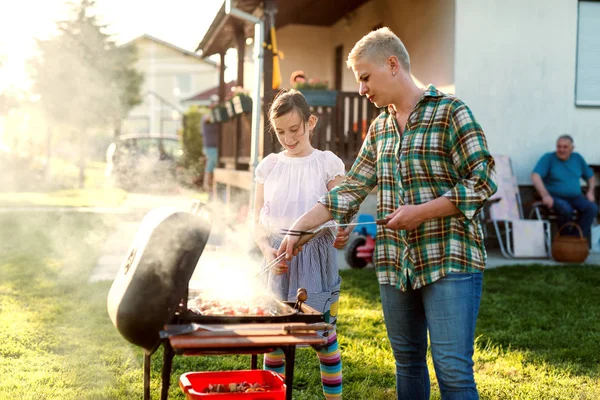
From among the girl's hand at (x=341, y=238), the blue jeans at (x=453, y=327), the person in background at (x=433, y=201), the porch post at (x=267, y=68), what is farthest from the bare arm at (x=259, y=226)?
the porch post at (x=267, y=68)

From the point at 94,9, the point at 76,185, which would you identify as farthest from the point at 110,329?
the point at 94,9

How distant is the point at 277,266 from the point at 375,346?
203cm

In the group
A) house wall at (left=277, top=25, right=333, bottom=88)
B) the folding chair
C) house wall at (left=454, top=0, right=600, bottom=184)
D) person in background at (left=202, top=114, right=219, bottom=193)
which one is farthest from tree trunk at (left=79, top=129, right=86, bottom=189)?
the folding chair

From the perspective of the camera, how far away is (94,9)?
28.8 metres

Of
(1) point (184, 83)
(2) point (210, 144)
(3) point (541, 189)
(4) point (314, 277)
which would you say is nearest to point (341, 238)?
(4) point (314, 277)

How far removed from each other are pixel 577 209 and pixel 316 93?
3640 mm

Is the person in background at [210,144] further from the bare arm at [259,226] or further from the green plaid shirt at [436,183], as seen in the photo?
the green plaid shirt at [436,183]

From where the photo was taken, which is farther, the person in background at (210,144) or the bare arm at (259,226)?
the person in background at (210,144)

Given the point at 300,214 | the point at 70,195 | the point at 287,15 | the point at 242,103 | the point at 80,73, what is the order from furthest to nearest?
the point at 80,73 < the point at 70,195 < the point at 287,15 < the point at 242,103 < the point at 300,214

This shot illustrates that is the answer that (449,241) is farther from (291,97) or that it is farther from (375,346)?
(375,346)

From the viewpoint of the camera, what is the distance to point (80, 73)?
27.3 m

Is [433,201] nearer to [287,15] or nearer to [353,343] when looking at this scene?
[353,343]

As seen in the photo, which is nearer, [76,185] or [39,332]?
[39,332]

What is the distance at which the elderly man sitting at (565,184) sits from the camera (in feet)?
31.5
